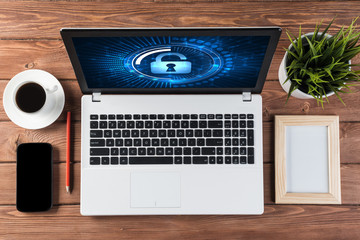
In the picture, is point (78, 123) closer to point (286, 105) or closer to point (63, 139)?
point (63, 139)

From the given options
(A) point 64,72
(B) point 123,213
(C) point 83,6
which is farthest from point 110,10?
(B) point 123,213

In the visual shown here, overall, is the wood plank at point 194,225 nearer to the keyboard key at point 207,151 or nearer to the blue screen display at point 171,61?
the keyboard key at point 207,151

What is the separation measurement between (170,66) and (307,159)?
421 millimetres

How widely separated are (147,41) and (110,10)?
27 cm

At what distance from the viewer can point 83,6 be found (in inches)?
30.3

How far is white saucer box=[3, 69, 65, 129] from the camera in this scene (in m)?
0.72

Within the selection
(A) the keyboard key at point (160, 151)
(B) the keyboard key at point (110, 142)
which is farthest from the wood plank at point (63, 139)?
(A) the keyboard key at point (160, 151)

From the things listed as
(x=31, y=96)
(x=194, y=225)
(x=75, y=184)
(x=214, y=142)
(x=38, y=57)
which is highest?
(x=38, y=57)

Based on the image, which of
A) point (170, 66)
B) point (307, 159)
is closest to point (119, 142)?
point (170, 66)

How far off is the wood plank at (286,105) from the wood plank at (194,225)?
9.6 inches

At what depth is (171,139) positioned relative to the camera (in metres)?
0.72

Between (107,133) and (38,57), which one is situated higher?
(38,57)

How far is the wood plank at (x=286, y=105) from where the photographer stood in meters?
0.76

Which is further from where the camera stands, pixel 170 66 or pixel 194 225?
pixel 194 225
